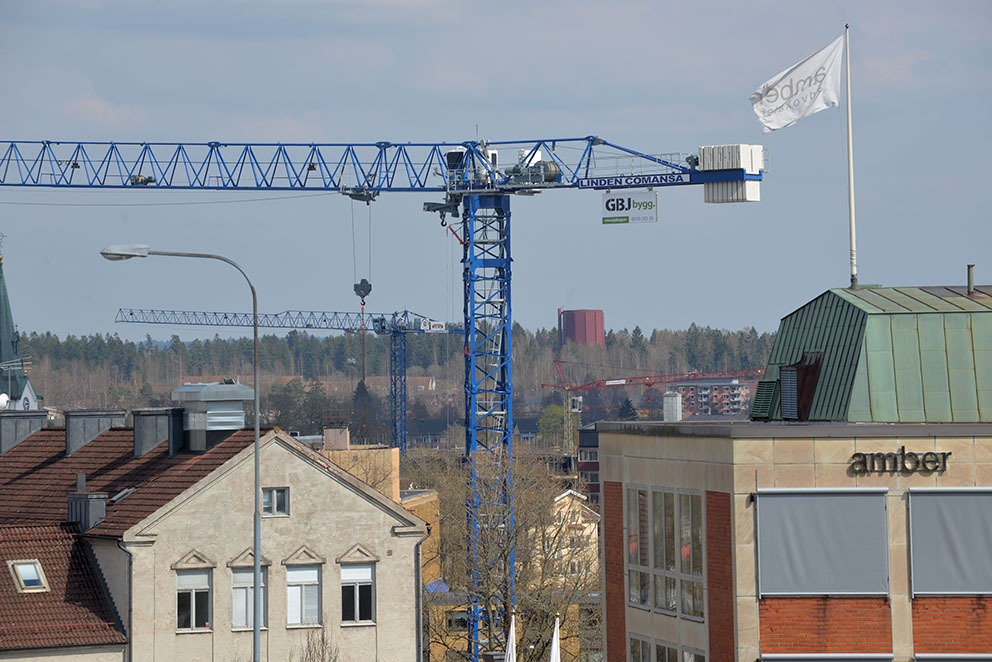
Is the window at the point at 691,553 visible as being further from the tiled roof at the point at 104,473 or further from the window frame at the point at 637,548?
the tiled roof at the point at 104,473

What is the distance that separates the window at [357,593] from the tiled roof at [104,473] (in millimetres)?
4603

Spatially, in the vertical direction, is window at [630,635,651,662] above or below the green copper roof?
below

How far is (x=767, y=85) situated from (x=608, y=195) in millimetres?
40459

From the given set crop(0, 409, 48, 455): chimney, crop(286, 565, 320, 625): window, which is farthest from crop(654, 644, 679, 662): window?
crop(0, 409, 48, 455): chimney

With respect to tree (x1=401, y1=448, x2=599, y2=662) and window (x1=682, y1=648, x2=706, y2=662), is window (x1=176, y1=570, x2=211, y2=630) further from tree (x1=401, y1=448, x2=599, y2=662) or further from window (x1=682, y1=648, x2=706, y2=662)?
tree (x1=401, y1=448, x2=599, y2=662)

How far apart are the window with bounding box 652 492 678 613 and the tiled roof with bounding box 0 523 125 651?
1733 centimetres

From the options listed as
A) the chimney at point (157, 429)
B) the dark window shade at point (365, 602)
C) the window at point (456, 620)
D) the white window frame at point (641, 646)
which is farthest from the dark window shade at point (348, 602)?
the window at point (456, 620)

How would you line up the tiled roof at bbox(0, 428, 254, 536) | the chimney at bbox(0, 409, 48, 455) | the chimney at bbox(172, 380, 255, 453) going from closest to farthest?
the tiled roof at bbox(0, 428, 254, 536) → the chimney at bbox(172, 380, 255, 453) → the chimney at bbox(0, 409, 48, 455)

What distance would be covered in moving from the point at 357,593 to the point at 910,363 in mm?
18659

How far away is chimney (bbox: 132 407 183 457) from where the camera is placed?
156ft

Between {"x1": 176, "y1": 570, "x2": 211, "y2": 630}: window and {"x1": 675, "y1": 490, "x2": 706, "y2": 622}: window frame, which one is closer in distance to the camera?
{"x1": 675, "y1": 490, "x2": 706, "y2": 622}: window frame

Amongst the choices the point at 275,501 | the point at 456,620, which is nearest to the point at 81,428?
the point at 275,501

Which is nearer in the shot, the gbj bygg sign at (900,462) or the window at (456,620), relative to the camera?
the gbj bygg sign at (900,462)

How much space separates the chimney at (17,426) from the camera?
56031 mm
